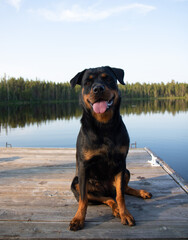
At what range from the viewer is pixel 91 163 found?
237cm

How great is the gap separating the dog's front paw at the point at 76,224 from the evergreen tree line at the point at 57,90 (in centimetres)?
5447

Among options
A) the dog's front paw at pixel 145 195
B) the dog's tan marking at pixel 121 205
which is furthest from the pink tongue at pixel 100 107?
the dog's front paw at pixel 145 195

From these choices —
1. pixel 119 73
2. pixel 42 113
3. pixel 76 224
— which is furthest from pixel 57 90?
pixel 76 224

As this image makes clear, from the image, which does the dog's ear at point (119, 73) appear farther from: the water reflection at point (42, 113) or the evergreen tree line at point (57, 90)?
the evergreen tree line at point (57, 90)

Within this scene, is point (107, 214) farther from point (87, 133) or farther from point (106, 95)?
point (106, 95)

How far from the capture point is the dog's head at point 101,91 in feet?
7.50

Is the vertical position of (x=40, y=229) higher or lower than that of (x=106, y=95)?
lower

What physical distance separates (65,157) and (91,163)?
2915mm

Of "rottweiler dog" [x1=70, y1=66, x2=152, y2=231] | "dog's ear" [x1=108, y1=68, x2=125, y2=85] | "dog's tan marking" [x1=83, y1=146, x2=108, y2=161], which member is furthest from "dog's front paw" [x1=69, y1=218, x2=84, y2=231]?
"dog's ear" [x1=108, y1=68, x2=125, y2=85]

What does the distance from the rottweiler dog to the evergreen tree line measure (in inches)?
2127

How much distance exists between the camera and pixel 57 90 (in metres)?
92.0

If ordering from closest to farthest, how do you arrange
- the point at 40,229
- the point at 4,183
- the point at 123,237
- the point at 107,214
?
the point at 123,237, the point at 40,229, the point at 107,214, the point at 4,183

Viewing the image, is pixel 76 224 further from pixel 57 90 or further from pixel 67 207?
pixel 57 90

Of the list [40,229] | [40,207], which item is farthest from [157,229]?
[40,207]
